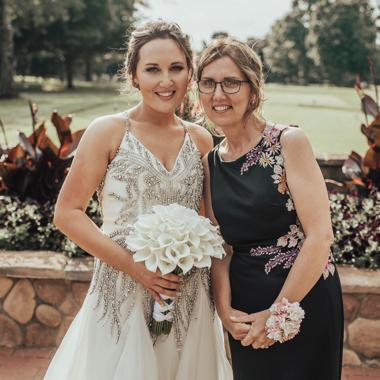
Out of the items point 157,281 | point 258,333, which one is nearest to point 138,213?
point 157,281

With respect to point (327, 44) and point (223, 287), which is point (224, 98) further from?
point (327, 44)

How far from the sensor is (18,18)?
34406 mm

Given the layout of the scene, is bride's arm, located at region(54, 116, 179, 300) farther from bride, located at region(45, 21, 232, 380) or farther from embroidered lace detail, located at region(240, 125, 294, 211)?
embroidered lace detail, located at region(240, 125, 294, 211)

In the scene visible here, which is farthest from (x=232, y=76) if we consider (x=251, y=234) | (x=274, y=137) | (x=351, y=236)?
(x=351, y=236)

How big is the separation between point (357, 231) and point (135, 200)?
8.55ft

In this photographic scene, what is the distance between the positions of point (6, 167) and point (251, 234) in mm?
3303

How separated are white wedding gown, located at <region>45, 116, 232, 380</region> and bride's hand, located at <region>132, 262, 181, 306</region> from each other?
0.21m

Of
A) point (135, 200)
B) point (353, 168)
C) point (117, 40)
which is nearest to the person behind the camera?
point (135, 200)

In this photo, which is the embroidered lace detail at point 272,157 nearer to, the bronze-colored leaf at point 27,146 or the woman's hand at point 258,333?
the woman's hand at point 258,333

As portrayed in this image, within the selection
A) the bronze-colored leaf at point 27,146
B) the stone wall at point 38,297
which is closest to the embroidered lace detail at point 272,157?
the stone wall at point 38,297

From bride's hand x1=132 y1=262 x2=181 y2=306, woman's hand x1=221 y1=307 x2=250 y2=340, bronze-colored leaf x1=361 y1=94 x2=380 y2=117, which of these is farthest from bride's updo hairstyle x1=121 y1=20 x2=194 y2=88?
bronze-colored leaf x1=361 y1=94 x2=380 y2=117

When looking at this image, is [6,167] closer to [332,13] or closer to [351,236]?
[351,236]

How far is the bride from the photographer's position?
245 centimetres

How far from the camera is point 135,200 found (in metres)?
2.56
